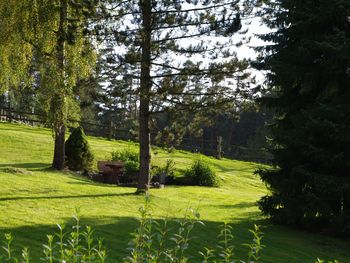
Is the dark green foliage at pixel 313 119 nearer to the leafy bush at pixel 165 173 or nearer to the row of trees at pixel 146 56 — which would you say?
the row of trees at pixel 146 56

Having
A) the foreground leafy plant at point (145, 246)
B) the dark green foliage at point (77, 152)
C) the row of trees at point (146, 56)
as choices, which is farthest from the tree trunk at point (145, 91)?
the foreground leafy plant at point (145, 246)

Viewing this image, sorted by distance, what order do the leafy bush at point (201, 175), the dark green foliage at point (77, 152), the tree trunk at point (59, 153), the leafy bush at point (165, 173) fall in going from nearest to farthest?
the tree trunk at point (59, 153) < the dark green foliage at point (77, 152) < the leafy bush at point (165, 173) < the leafy bush at point (201, 175)

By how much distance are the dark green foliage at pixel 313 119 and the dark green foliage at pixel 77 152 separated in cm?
999

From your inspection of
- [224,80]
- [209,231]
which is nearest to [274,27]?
[224,80]

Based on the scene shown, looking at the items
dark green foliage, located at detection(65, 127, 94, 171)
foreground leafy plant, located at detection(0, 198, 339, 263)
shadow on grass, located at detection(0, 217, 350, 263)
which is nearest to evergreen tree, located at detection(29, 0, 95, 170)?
shadow on grass, located at detection(0, 217, 350, 263)

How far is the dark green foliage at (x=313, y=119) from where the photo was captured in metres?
11.0

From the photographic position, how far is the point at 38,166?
774 inches

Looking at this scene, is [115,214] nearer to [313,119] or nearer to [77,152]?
[313,119]

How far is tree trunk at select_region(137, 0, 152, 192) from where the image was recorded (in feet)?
47.0

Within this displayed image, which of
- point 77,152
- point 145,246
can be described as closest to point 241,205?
point 77,152

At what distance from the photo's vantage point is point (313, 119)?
11.1 meters

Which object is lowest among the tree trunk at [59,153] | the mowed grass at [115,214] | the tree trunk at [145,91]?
the mowed grass at [115,214]

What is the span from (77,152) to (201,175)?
19.9ft

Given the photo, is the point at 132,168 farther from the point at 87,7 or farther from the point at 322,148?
the point at 322,148
